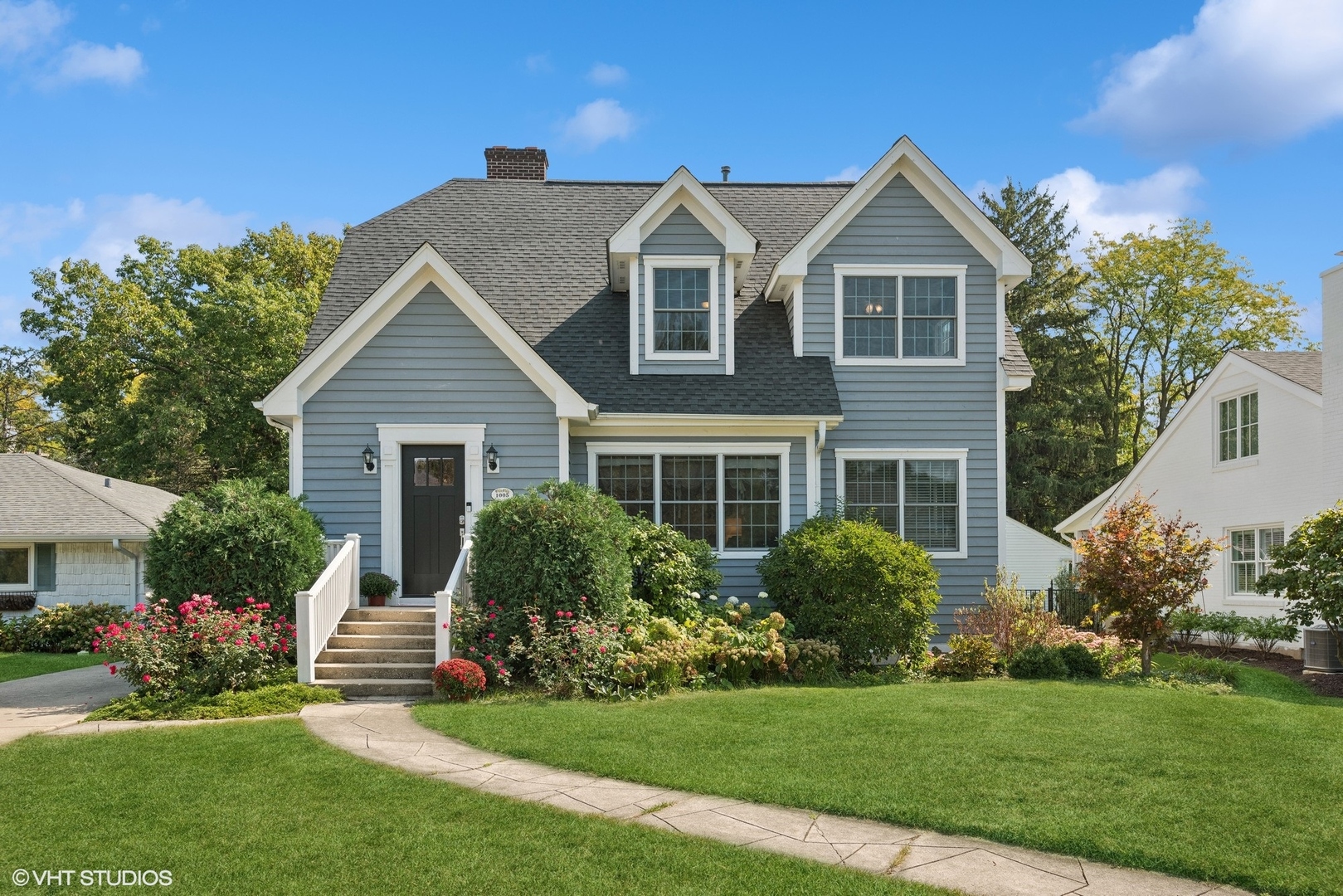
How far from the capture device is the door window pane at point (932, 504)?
15148 millimetres

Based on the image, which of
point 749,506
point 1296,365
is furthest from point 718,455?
point 1296,365

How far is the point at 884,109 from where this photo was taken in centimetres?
1838

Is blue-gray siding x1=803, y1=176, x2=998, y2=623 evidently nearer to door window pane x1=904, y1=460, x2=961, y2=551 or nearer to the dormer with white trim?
door window pane x1=904, y1=460, x2=961, y2=551

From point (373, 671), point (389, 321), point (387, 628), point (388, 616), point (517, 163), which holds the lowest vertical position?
point (373, 671)

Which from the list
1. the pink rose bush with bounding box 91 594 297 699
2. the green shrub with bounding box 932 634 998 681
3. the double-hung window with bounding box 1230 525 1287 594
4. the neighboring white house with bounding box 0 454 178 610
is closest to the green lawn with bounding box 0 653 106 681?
the neighboring white house with bounding box 0 454 178 610

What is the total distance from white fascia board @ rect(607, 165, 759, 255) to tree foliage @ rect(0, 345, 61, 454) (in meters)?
31.9

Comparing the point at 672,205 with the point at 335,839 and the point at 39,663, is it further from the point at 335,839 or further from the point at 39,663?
the point at 39,663

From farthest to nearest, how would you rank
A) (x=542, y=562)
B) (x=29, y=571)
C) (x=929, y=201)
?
(x=29, y=571), (x=929, y=201), (x=542, y=562)

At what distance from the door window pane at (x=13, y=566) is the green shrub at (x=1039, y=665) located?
1974 cm

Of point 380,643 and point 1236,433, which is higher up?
point 1236,433

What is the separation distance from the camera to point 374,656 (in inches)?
461

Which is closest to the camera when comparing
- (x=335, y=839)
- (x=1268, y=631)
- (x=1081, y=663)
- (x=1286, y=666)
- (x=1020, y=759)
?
(x=335, y=839)

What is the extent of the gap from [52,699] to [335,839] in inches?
307

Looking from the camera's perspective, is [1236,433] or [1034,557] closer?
[1236,433]
